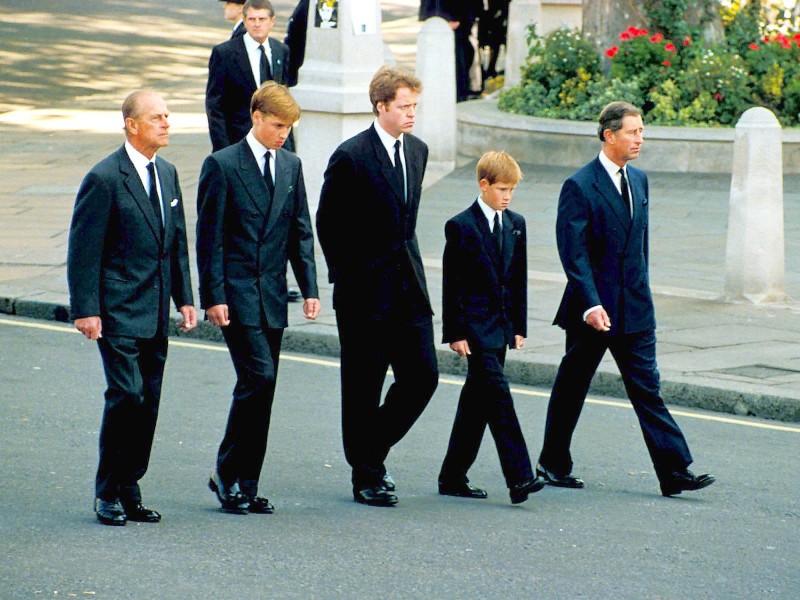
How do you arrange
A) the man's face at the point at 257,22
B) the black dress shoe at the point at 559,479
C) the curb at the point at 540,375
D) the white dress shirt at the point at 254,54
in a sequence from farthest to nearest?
the white dress shirt at the point at 254,54
the man's face at the point at 257,22
the curb at the point at 540,375
the black dress shoe at the point at 559,479

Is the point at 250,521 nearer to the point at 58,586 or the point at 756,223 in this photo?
the point at 58,586

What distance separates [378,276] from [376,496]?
886mm

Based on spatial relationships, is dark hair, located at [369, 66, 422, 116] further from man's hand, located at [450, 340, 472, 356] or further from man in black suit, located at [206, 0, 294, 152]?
man in black suit, located at [206, 0, 294, 152]

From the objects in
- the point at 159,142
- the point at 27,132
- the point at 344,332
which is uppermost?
the point at 159,142

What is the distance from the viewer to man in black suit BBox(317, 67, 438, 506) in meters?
6.64

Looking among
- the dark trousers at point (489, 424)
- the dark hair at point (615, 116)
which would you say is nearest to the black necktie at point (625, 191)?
the dark hair at point (615, 116)

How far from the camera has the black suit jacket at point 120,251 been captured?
611 centimetres

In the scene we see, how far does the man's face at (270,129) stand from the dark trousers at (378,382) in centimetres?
78

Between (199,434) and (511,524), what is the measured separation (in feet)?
6.70

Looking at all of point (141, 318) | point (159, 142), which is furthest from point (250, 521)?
point (159, 142)

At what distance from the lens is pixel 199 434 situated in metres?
7.92

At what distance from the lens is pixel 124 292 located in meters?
6.17

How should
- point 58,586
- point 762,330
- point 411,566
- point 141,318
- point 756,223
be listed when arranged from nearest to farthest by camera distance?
point 58,586, point 411,566, point 141,318, point 762,330, point 756,223

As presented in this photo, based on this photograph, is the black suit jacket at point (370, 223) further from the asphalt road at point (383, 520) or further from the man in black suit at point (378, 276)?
the asphalt road at point (383, 520)
